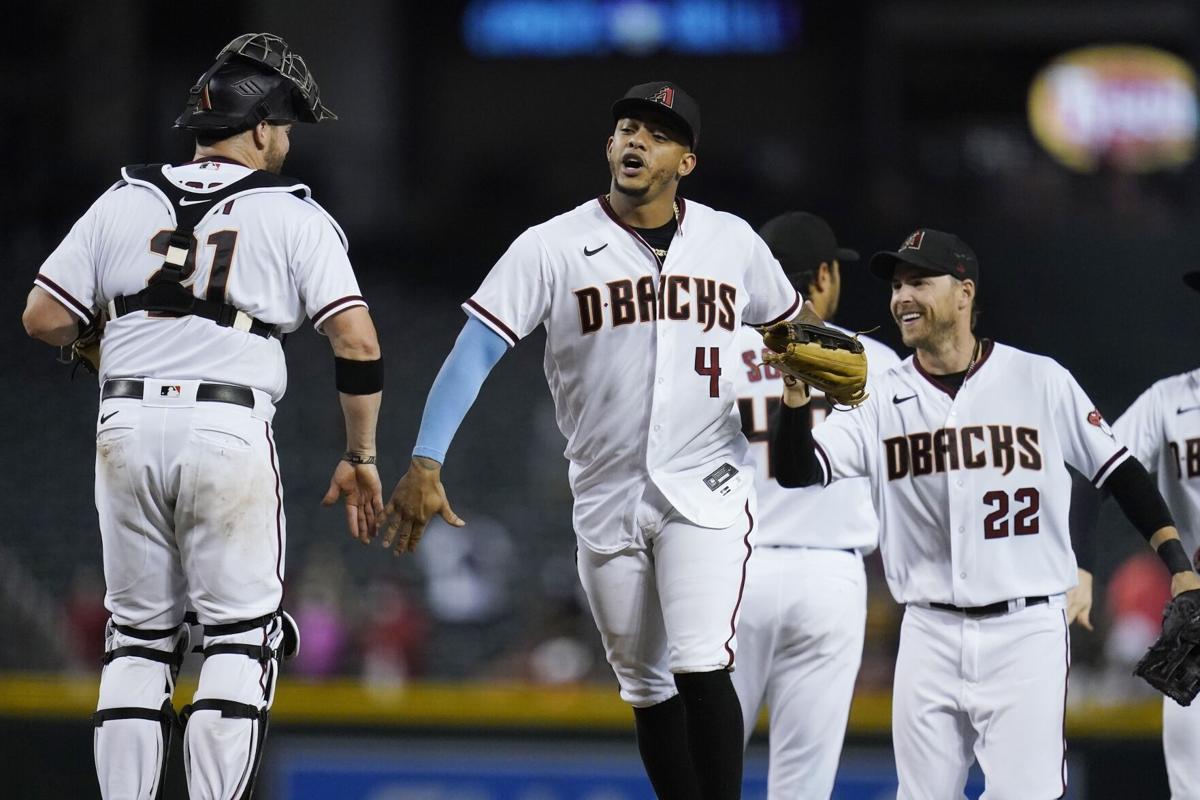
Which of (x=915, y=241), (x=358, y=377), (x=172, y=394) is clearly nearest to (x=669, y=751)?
(x=358, y=377)

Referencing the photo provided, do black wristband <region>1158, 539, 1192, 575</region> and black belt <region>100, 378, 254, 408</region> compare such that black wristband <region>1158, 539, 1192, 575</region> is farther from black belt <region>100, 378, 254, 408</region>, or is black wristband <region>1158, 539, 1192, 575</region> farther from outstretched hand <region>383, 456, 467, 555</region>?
black belt <region>100, 378, 254, 408</region>

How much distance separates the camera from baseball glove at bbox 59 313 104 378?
4.11 meters

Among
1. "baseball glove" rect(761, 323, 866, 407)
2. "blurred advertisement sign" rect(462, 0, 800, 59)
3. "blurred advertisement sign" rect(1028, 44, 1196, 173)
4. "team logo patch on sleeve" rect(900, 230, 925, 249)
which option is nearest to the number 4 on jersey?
"baseball glove" rect(761, 323, 866, 407)

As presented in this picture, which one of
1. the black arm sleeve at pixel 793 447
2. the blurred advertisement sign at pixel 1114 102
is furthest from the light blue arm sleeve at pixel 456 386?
the blurred advertisement sign at pixel 1114 102

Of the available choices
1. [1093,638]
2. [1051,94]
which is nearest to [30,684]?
[1093,638]

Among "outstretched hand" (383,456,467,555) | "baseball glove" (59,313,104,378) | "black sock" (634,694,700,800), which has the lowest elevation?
"black sock" (634,694,700,800)

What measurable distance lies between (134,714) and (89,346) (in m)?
0.98

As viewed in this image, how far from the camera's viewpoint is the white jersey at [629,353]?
4.18 metres

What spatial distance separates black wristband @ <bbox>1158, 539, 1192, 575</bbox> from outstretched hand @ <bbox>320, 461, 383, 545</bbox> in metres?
2.23

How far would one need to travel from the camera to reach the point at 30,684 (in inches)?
293

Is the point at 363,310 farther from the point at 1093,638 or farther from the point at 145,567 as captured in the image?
the point at 1093,638

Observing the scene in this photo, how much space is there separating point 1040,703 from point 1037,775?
0.64ft

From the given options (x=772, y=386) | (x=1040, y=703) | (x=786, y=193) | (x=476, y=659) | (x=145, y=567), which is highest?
(x=786, y=193)

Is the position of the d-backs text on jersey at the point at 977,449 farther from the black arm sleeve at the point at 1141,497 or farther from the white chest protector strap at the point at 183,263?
the white chest protector strap at the point at 183,263
